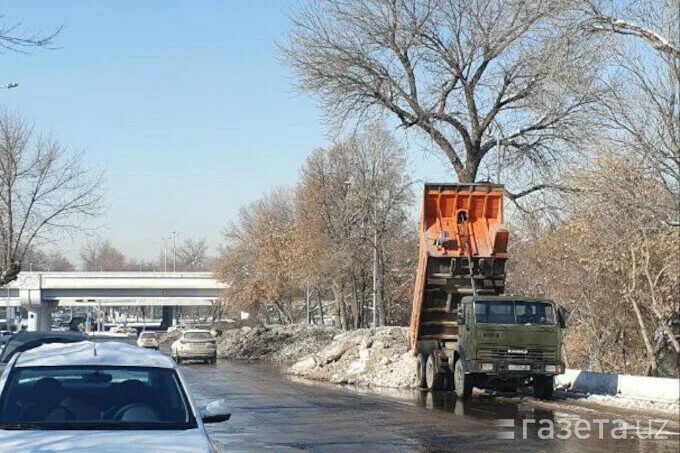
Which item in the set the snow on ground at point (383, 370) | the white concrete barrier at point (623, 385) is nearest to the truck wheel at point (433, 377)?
the snow on ground at point (383, 370)

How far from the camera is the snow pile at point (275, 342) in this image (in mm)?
54419

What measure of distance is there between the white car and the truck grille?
1520cm

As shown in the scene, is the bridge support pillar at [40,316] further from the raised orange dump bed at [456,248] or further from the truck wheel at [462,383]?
the truck wheel at [462,383]

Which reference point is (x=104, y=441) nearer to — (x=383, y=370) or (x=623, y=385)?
(x=623, y=385)

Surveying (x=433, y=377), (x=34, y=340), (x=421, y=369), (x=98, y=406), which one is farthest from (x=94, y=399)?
(x=421, y=369)

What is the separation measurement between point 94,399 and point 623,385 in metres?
16.7

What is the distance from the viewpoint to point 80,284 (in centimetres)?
8731

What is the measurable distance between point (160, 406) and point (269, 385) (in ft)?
75.2

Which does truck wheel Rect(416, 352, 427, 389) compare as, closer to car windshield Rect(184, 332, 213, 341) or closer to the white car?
the white car

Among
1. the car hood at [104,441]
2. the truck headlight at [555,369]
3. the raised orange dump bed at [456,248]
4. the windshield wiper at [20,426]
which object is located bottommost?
the truck headlight at [555,369]

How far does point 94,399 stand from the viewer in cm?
736

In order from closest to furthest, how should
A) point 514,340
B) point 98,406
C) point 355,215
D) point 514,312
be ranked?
point 98,406
point 514,340
point 514,312
point 355,215

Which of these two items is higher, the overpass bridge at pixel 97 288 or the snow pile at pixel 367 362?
the overpass bridge at pixel 97 288

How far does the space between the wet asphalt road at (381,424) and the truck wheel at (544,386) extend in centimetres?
111
